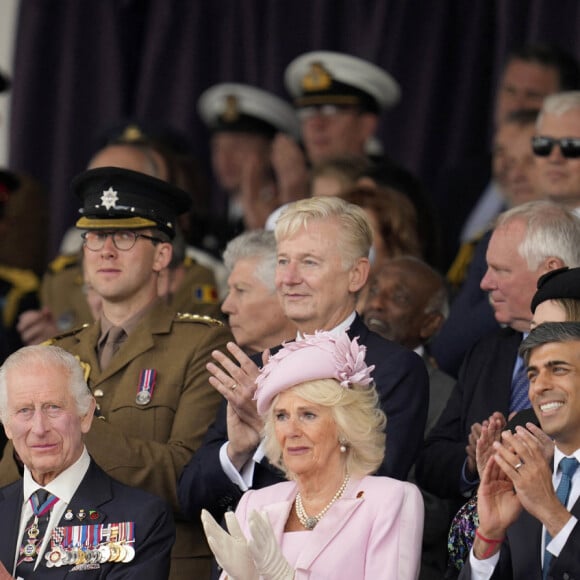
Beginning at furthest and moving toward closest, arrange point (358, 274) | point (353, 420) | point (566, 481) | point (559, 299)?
point (358, 274) < point (559, 299) < point (353, 420) < point (566, 481)

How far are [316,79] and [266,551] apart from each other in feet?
13.6

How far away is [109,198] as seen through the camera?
611cm

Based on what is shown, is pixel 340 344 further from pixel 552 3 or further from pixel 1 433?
pixel 552 3

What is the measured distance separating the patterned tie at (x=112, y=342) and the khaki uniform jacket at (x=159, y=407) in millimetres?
36

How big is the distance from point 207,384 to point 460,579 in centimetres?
133

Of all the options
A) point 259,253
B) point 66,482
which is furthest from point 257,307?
point 66,482

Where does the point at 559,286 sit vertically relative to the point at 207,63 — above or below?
below

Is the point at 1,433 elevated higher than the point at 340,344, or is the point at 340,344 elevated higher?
the point at 340,344

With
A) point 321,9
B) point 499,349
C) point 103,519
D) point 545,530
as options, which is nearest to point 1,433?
point 103,519

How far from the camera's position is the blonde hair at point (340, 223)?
567 centimetres

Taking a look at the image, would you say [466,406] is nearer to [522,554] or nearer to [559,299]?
[559,299]

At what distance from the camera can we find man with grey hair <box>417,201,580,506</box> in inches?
226

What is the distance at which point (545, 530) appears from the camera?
4895mm

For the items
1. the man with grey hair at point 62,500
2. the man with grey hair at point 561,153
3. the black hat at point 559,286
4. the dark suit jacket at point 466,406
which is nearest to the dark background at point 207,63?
the man with grey hair at point 561,153
